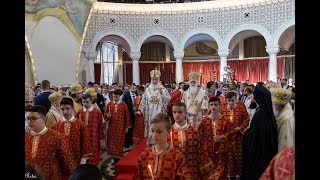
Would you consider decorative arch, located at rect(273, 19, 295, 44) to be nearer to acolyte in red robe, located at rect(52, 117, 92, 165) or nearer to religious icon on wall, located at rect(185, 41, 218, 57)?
religious icon on wall, located at rect(185, 41, 218, 57)

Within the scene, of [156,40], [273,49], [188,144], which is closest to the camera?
[188,144]

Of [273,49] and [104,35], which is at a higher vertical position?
[104,35]

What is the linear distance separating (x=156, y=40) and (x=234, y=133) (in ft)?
55.0

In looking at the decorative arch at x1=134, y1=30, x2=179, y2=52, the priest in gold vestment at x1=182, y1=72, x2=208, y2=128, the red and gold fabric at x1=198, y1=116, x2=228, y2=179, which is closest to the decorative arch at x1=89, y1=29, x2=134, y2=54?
the decorative arch at x1=134, y1=30, x2=179, y2=52

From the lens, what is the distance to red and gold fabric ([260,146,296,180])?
1.61 metres

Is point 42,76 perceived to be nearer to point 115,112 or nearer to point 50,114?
point 115,112

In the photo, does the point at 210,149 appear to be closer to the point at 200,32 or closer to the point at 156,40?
the point at 200,32

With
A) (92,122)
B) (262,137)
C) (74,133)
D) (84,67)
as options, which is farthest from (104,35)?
(262,137)

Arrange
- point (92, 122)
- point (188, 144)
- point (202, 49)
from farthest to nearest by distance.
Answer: point (202, 49), point (92, 122), point (188, 144)

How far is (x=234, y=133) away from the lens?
5555mm

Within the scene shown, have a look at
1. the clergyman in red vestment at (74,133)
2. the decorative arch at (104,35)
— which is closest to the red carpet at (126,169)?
the clergyman in red vestment at (74,133)

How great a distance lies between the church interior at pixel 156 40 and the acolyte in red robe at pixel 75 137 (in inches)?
271

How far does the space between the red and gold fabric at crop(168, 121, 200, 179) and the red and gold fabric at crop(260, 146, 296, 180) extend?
2.47m
